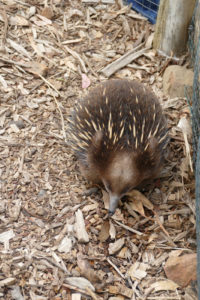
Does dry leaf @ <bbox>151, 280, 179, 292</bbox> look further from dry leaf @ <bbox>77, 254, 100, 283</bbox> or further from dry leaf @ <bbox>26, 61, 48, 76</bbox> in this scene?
dry leaf @ <bbox>26, 61, 48, 76</bbox>

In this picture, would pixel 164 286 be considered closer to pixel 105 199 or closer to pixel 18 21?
pixel 105 199

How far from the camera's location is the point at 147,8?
5.37m

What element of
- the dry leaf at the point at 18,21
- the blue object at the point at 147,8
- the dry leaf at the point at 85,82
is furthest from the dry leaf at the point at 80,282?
the blue object at the point at 147,8

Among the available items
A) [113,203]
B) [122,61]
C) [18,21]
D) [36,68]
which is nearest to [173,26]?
[122,61]

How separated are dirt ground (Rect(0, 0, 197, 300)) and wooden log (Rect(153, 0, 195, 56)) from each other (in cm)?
15

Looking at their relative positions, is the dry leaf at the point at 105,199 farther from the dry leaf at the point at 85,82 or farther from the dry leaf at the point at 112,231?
the dry leaf at the point at 85,82

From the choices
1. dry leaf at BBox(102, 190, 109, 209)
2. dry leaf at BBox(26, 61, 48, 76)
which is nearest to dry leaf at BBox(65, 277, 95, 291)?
dry leaf at BBox(102, 190, 109, 209)

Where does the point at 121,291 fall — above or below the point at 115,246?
below

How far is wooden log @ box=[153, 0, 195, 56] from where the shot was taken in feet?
14.9

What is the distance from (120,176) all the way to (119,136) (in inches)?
12.1

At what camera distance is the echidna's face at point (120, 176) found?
3240 millimetres

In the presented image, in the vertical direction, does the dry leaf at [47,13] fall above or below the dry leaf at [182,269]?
above

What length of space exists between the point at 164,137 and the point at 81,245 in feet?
3.66

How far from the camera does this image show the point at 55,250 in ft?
10.6
